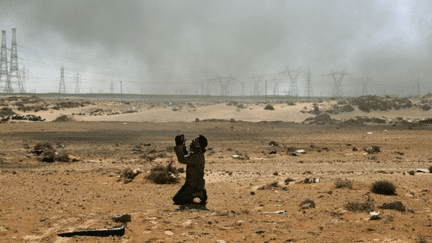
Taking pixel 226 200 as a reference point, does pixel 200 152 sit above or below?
above

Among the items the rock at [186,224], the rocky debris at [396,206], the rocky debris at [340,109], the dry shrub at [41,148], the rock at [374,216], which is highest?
the rocky debris at [340,109]

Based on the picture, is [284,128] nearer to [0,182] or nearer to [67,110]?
Result: [0,182]

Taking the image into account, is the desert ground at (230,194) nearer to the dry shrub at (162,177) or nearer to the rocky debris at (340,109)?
the dry shrub at (162,177)

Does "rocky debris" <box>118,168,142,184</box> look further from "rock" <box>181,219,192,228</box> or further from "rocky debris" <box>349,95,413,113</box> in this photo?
"rocky debris" <box>349,95,413,113</box>

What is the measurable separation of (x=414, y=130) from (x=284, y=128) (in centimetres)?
1318

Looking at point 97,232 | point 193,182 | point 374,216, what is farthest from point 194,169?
point 374,216

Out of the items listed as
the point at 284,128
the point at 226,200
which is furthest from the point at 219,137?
the point at 226,200

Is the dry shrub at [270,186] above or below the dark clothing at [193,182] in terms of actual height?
below

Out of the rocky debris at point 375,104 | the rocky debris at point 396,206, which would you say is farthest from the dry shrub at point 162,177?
the rocky debris at point 375,104

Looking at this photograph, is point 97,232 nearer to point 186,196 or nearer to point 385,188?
point 186,196

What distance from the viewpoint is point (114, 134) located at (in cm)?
3416

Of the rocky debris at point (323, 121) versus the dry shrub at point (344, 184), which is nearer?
the dry shrub at point (344, 184)

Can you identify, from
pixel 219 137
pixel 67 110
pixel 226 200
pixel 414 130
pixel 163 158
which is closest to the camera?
pixel 226 200

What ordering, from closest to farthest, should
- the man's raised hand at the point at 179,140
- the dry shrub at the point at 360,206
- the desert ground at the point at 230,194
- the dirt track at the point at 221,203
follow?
the dirt track at the point at 221,203
the desert ground at the point at 230,194
the dry shrub at the point at 360,206
the man's raised hand at the point at 179,140
